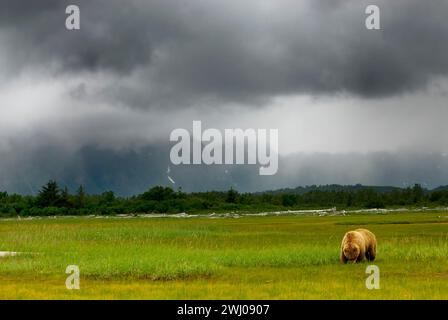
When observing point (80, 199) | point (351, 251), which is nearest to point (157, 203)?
point (80, 199)

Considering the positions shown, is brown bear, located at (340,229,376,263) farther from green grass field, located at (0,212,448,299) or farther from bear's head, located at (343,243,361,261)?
green grass field, located at (0,212,448,299)

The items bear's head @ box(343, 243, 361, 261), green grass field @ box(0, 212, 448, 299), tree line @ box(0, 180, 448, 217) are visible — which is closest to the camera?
green grass field @ box(0, 212, 448, 299)

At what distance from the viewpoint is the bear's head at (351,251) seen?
28984 millimetres

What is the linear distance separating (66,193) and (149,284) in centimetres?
13177

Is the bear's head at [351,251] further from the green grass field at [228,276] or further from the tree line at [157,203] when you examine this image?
the tree line at [157,203]

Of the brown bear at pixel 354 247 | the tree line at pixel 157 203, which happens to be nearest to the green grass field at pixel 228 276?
the brown bear at pixel 354 247

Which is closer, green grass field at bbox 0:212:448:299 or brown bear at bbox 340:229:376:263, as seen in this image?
green grass field at bbox 0:212:448:299

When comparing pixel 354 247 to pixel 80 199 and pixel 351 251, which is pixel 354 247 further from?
pixel 80 199

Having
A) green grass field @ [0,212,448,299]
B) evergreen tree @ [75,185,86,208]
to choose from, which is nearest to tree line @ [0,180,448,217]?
evergreen tree @ [75,185,86,208]

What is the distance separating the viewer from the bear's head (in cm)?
2898

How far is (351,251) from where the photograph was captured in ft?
95.4

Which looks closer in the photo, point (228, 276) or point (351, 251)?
point (228, 276)

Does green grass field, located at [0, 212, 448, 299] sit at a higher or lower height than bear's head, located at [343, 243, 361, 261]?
lower
